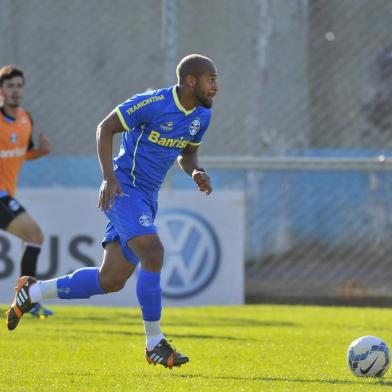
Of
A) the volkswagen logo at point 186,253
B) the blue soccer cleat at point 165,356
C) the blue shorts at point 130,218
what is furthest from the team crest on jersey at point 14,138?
the blue soccer cleat at point 165,356

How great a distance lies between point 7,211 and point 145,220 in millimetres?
3609

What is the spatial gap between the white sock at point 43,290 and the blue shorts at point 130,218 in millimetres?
563

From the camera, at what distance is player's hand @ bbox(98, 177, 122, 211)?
638cm

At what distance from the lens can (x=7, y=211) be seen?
9938mm

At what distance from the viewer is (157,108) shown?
22.1 ft

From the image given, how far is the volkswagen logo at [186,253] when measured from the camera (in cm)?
1143

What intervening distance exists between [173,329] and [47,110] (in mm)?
5193

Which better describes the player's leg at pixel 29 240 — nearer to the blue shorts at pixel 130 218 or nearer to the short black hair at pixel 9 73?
the short black hair at pixel 9 73

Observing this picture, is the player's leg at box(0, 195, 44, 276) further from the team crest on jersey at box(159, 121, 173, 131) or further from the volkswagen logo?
the team crest on jersey at box(159, 121, 173, 131)

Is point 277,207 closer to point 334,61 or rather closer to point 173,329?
point 334,61

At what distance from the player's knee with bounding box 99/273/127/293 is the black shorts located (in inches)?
126

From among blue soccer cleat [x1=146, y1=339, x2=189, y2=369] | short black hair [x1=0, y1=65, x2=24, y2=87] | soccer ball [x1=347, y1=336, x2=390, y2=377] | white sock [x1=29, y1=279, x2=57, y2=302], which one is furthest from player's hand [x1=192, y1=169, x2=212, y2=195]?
short black hair [x1=0, y1=65, x2=24, y2=87]

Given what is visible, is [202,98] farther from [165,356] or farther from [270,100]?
[270,100]

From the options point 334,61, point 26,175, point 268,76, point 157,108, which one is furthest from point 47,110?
point 157,108
